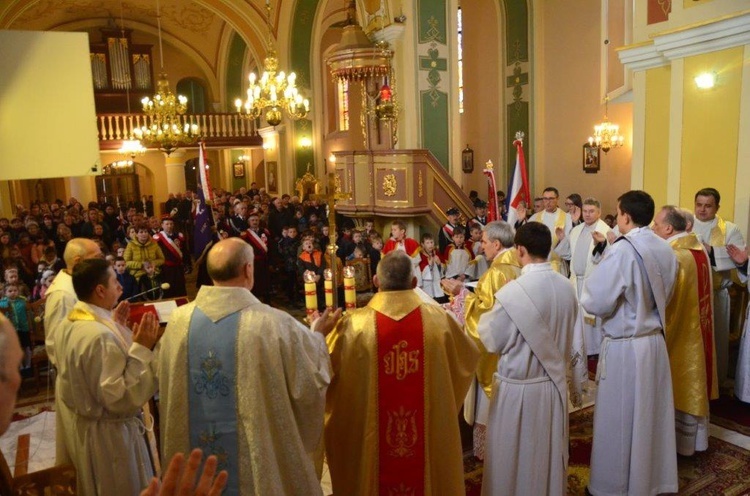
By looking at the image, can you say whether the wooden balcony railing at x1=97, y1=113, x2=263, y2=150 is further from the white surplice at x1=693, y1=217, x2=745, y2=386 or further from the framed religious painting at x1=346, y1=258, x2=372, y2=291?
the white surplice at x1=693, y1=217, x2=745, y2=386

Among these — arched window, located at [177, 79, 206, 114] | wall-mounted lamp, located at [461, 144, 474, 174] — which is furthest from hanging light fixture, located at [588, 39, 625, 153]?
arched window, located at [177, 79, 206, 114]

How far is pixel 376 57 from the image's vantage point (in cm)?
1164

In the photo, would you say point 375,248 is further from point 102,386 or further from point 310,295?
point 102,386

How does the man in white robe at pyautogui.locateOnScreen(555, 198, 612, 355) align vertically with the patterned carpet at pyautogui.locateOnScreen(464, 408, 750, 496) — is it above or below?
above

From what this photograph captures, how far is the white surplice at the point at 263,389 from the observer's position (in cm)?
278

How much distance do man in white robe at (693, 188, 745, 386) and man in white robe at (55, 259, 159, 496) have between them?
503 centimetres

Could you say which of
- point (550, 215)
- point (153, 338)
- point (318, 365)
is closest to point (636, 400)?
point (318, 365)

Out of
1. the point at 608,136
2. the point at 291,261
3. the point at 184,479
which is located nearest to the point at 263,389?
the point at 184,479

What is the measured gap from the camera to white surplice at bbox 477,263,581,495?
3.38m

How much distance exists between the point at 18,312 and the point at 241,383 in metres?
5.18

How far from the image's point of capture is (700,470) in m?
4.46

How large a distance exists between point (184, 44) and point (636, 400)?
78.7 feet

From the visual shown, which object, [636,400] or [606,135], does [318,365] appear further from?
[606,135]

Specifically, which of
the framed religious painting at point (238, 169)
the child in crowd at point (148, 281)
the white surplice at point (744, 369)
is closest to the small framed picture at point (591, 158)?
the white surplice at point (744, 369)
